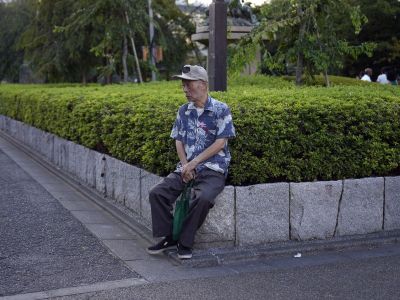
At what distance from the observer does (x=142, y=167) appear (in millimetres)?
6680

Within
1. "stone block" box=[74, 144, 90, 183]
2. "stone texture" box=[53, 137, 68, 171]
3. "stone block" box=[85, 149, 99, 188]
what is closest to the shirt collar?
"stone block" box=[85, 149, 99, 188]

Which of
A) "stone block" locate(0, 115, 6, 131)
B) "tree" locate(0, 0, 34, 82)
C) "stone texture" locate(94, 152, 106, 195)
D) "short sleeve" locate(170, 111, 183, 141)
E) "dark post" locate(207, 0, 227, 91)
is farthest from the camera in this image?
"tree" locate(0, 0, 34, 82)

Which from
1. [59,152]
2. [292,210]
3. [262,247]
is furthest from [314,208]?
[59,152]

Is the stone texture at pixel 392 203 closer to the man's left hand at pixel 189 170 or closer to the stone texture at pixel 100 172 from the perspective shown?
the man's left hand at pixel 189 170

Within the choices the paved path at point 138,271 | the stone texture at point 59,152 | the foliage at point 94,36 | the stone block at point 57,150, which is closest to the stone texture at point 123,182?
the paved path at point 138,271

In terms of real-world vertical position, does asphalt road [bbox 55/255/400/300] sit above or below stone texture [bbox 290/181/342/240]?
below

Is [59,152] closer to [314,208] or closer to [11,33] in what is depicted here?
[314,208]

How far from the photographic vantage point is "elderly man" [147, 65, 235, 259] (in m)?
5.19

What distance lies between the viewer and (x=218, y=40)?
24.2 ft

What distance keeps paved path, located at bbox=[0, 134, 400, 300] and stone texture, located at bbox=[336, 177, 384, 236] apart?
272 mm

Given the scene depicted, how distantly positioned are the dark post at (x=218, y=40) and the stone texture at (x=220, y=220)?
8.20ft

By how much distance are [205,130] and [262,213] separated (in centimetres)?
95

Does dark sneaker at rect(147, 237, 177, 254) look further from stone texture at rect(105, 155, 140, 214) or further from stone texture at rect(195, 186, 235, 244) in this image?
stone texture at rect(105, 155, 140, 214)

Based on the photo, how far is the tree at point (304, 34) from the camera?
9.08 meters
